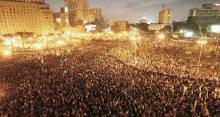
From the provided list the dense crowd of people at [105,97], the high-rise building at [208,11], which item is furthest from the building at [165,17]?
the dense crowd of people at [105,97]

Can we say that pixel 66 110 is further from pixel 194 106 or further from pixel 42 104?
pixel 194 106

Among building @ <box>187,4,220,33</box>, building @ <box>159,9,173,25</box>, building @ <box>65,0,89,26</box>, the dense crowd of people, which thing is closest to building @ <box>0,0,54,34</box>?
building @ <box>187,4,220,33</box>

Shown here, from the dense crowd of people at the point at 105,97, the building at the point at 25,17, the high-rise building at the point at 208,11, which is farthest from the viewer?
Answer: the high-rise building at the point at 208,11

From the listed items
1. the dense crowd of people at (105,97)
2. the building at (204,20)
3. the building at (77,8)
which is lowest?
the dense crowd of people at (105,97)

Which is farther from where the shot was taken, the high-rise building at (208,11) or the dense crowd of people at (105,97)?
the high-rise building at (208,11)

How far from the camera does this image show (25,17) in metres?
88.4

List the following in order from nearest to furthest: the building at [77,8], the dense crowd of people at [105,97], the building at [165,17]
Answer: the dense crowd of people at [105,97] → the building at [165,17] → the building at [77,8]

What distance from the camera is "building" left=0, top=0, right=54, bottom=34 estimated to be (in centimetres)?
7988

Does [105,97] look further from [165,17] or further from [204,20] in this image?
[165,17]

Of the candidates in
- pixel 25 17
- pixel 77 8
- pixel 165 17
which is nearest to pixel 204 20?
pixel 165 17

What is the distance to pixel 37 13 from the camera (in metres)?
94.5

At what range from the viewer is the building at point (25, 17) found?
7988cm

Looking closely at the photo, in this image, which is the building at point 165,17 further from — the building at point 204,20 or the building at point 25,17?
the building at point 25,17

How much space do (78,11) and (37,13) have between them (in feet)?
327
